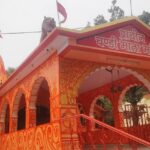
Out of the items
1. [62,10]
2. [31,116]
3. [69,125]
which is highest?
[62,10]

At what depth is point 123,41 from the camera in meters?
7.20

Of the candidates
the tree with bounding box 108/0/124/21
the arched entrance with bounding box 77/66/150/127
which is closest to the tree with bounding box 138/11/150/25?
the tree with bounding box 108/0/124/21

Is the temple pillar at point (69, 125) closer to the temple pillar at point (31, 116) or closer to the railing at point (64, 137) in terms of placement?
the railing at point (64, 137)

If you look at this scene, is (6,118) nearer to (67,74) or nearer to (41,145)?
(41,145)

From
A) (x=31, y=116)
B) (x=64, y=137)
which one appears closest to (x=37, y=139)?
(x=31, y=116)

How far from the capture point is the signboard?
21.9 ft

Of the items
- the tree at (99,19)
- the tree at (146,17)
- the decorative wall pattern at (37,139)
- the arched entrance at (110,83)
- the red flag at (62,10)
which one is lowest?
the decorative wall pattern at (37,139)

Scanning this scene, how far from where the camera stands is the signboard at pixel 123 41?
668cm

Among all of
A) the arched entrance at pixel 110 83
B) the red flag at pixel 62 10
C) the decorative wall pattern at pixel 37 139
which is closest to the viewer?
the decorative wall pattern at pixel 37 139

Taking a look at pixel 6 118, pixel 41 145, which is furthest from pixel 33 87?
pixel 6 118

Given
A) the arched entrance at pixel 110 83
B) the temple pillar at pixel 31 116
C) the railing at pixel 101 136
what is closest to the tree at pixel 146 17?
the arched entrance at pixel 110 83

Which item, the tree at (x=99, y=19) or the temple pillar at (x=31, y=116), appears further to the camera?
the tree at (x=99, y=19)

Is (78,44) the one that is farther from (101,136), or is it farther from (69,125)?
(101,136)

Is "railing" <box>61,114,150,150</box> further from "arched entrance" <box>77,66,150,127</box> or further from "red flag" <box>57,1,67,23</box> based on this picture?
"red flag" <box>57,1,67,23</box>
